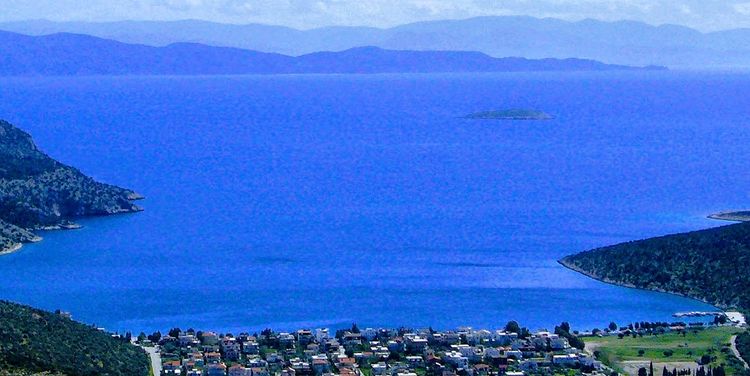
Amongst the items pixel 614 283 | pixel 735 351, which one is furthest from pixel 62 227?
pixel 735 351

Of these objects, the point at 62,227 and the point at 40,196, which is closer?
the point at 62,227

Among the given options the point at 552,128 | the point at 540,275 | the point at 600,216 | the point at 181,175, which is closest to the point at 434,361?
the point at 540,275

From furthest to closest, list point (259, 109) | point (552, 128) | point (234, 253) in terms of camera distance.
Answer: point (259, 109) → point (552, 128) → point (234, 253)

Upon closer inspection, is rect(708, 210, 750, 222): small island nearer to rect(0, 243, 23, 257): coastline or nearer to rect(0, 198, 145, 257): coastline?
rect(0, 198, 145, 257): coastline

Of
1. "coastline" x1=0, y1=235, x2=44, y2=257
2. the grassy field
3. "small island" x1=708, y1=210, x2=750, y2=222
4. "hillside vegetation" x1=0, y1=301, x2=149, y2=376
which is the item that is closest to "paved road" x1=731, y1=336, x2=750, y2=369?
the grassy field

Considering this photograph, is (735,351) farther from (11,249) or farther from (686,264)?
(11,249)

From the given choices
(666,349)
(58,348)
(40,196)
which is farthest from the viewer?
(40,196)

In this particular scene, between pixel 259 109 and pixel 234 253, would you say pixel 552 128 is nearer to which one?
pixel 259 109

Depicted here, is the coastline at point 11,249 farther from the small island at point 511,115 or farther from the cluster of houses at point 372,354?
the small island at point 511,115
